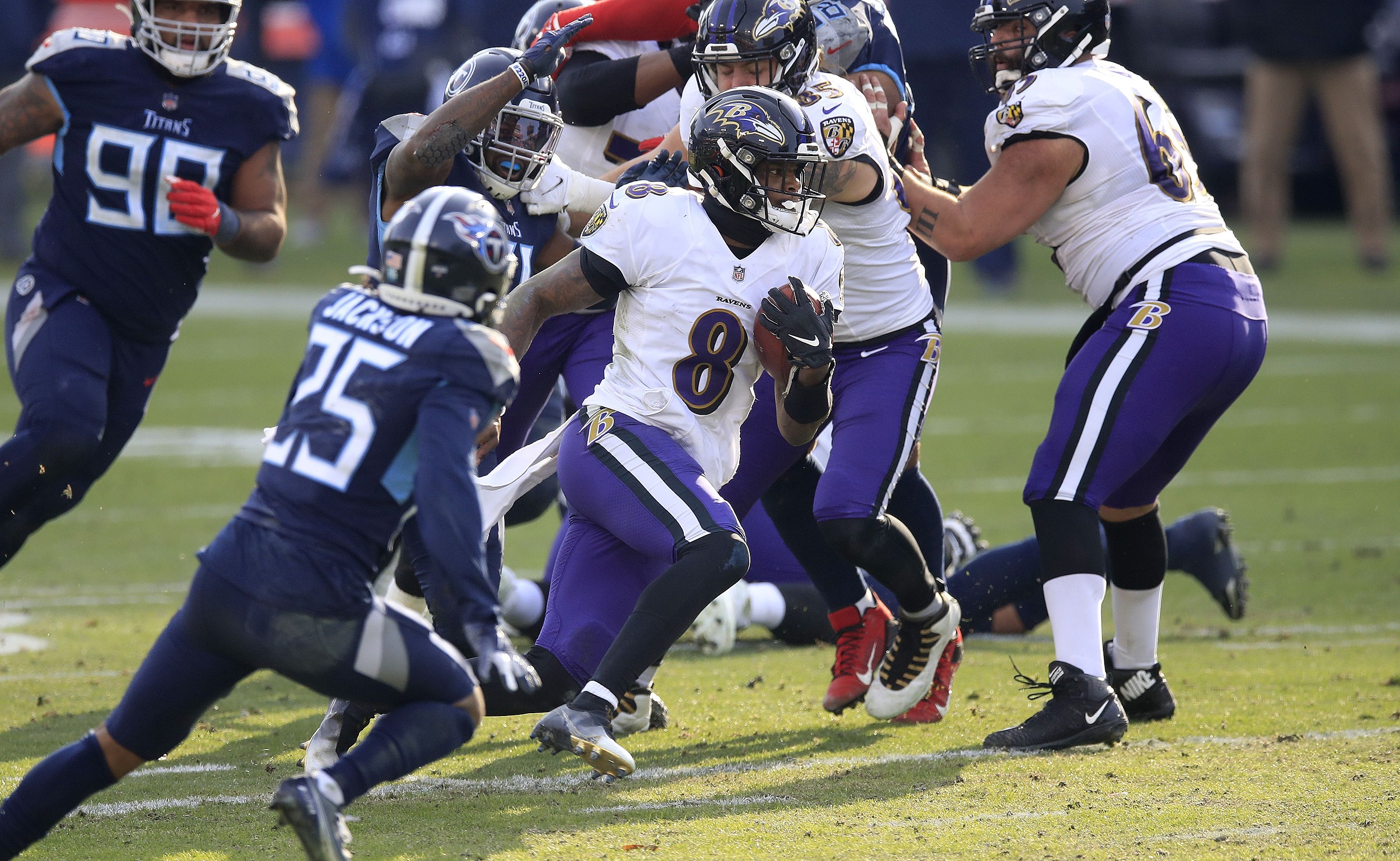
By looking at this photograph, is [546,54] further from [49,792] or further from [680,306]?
[49,792]

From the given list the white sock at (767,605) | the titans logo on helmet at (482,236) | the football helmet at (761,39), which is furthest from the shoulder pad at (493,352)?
the white sock at (767,605)

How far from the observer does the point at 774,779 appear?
4.11 metres

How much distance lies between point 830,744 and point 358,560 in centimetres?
177

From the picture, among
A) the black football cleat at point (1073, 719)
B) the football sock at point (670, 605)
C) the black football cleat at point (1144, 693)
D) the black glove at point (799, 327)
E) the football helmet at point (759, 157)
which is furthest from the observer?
the black football cleat at point (1144, 693)

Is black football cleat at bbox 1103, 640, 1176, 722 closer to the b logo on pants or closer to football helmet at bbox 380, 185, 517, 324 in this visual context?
the b logo on pants

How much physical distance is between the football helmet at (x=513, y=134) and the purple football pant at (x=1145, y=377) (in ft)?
5.33

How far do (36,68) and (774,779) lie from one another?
312cm

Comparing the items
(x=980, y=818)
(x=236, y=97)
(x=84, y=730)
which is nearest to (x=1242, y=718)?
(x=980, y=818)

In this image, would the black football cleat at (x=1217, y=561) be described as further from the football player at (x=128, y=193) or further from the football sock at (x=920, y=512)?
the football player at (x=128, y=193)

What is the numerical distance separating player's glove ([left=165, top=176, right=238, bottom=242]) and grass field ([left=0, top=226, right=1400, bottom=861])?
4.73 feet

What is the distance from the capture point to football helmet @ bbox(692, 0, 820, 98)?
4543 mm

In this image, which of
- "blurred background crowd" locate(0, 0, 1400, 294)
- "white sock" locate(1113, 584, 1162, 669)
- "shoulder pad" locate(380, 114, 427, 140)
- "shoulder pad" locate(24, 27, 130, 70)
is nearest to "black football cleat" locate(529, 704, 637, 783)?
"white sock" locate(1113, 584, 1162, 669)

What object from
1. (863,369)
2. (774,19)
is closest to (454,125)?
(774,19)

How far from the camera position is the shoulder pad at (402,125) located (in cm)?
477
